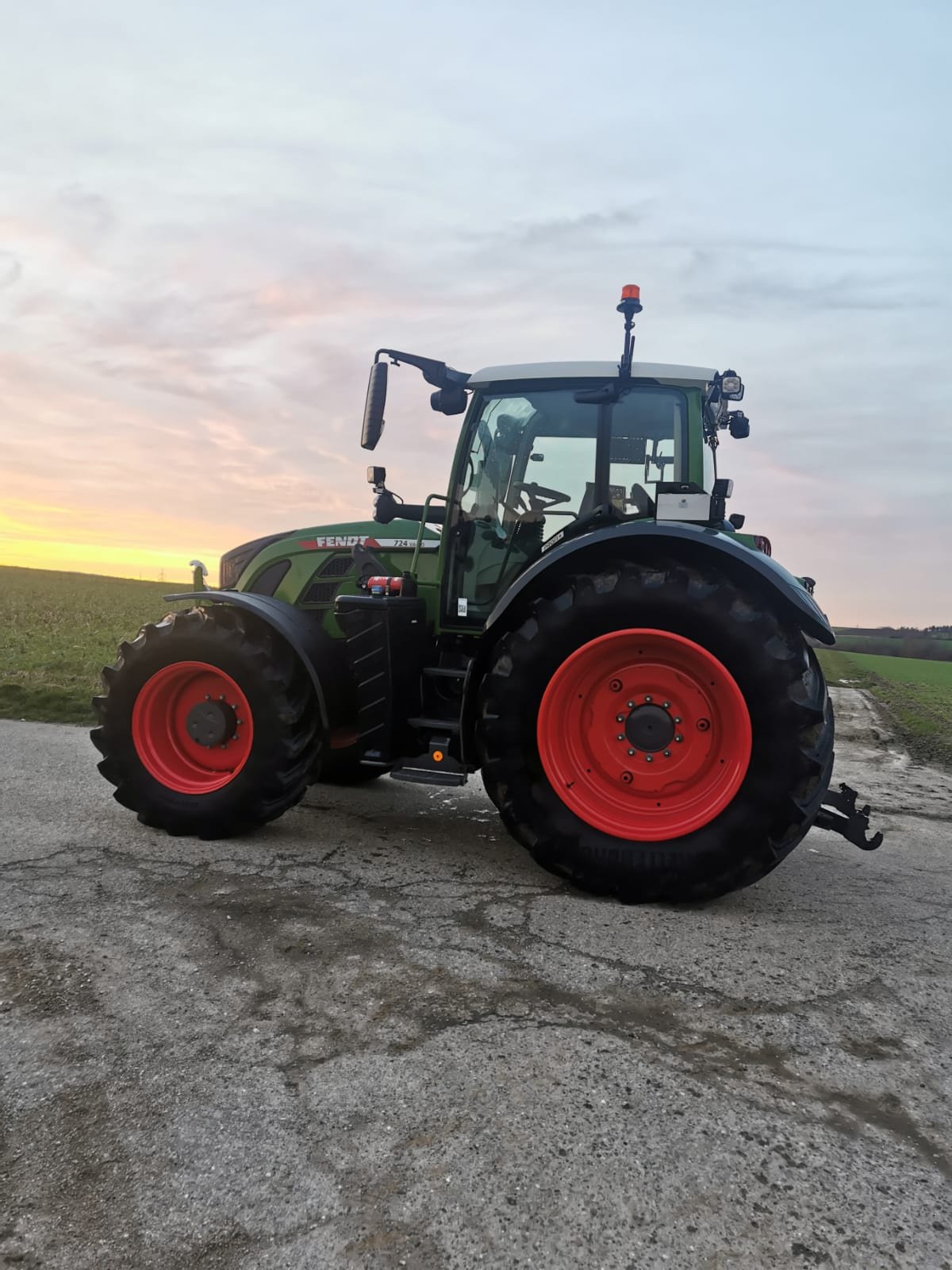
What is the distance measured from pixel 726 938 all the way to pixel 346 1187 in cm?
194

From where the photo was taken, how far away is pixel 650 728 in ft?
12.0

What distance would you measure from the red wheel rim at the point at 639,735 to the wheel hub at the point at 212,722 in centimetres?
180

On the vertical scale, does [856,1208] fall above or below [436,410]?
below

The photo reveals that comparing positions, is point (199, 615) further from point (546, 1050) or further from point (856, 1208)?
point (856, 1208)

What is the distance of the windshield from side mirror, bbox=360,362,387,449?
528 millimetres

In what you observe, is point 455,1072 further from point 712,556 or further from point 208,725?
point 208,725

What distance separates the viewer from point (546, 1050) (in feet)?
7.69

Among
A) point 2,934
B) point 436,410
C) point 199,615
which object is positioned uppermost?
point 436,410

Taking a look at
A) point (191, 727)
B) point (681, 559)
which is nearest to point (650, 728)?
point (681, 559)

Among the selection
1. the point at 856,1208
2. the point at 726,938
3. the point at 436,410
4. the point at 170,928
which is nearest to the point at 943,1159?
the point at 856,1208

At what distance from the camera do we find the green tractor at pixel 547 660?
11.5 ft

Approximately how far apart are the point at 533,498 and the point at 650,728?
1422 millimetres

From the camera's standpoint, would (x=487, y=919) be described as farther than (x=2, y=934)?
Yes

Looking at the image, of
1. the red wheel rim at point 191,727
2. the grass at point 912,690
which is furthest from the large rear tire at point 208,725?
the grass at point 912,690
